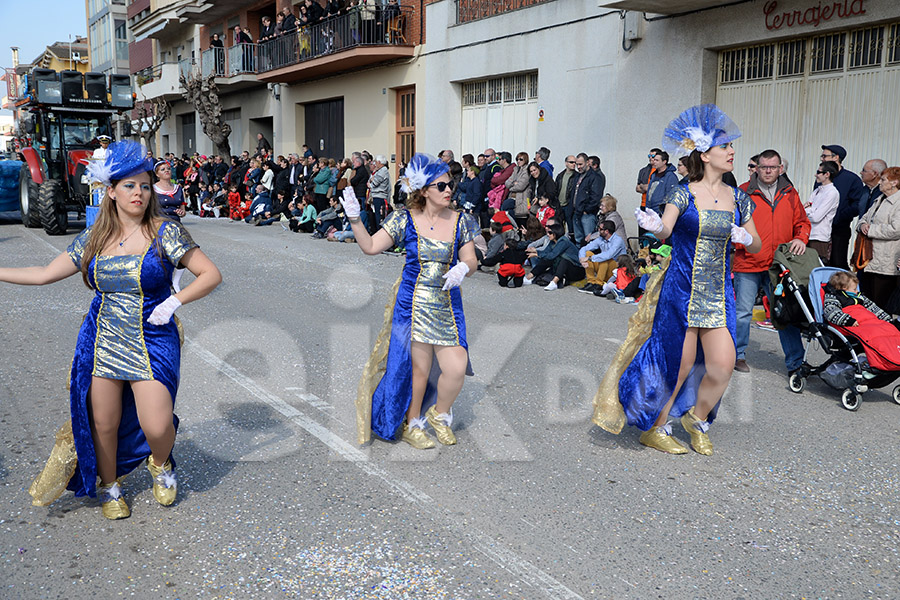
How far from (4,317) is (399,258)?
7.26m

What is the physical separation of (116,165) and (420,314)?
1827mm

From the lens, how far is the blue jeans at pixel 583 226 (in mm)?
13664

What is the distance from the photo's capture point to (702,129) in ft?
15.6

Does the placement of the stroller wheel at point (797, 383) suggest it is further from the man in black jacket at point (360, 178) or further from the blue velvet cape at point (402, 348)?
the man in black jacket at point (360, 178)

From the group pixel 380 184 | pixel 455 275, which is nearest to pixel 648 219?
pixel 455 275

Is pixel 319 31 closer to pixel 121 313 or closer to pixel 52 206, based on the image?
pixel 52 206

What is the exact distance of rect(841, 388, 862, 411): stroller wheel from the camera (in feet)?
19.9

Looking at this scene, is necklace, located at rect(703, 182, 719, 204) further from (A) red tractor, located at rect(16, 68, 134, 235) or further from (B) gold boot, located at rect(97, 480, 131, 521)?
(A) red tractor, located at rect(16, 68, 134, 235)

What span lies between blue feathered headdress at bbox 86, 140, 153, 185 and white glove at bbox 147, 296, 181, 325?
607 mm

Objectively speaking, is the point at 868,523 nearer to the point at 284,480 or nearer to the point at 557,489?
the point at 557,489

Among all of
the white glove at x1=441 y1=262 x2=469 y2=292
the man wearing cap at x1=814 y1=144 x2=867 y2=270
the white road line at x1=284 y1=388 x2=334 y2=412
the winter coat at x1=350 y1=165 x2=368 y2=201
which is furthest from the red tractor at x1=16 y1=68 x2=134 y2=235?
the white glove at x1=441 y1=262 x2=469 y2=292

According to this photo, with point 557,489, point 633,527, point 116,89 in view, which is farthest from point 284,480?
point 116,89

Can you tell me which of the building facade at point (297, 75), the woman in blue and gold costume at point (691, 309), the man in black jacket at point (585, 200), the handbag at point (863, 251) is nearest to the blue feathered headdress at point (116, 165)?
the woman in blue and gold costume at point (691, 309)

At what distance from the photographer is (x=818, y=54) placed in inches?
486
